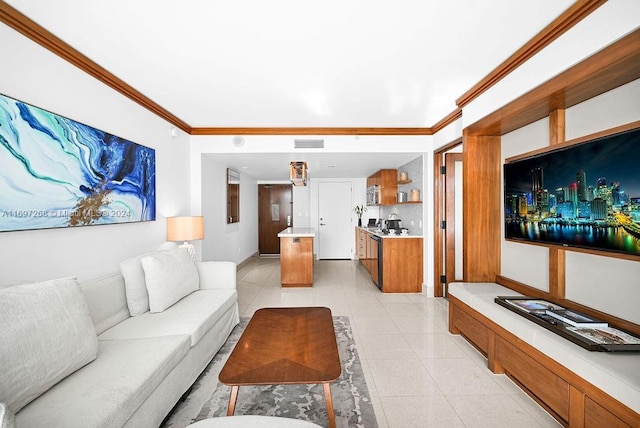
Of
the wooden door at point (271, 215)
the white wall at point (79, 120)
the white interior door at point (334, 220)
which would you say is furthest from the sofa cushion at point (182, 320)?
the wooden door at point (271, 215)

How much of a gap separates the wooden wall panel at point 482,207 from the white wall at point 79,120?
338cm

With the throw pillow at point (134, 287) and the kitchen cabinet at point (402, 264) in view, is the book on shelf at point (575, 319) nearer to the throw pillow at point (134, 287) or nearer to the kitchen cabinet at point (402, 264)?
the kitchen cabinet at point (402, 264)

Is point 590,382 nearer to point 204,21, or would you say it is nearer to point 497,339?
point 497,339

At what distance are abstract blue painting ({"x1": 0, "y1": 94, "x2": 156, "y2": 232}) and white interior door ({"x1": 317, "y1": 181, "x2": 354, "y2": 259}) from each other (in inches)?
198

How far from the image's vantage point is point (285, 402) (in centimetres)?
189

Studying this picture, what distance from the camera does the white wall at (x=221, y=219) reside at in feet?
14.1

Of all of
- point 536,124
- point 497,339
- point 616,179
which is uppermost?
point 536,124

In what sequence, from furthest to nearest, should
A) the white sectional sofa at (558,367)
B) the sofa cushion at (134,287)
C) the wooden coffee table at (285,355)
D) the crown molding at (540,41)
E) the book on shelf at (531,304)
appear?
1. the sofa cushion at (134,287)
2. the book on shelf at (531,304)
3. the crown molding at (540,41)
4. the wooden coffee table at (285,355)
5. the white sectional sofa at (558,367)

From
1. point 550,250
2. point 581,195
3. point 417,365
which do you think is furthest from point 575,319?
point 417,365

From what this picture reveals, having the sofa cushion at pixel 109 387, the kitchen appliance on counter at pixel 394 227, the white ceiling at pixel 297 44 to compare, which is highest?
the white ceiling at pixel 297 44

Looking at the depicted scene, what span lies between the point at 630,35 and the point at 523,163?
105 centimetres

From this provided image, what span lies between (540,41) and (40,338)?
3.36 meters

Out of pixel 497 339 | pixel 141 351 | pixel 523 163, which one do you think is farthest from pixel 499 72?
pixel 141 351

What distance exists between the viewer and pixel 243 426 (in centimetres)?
111
